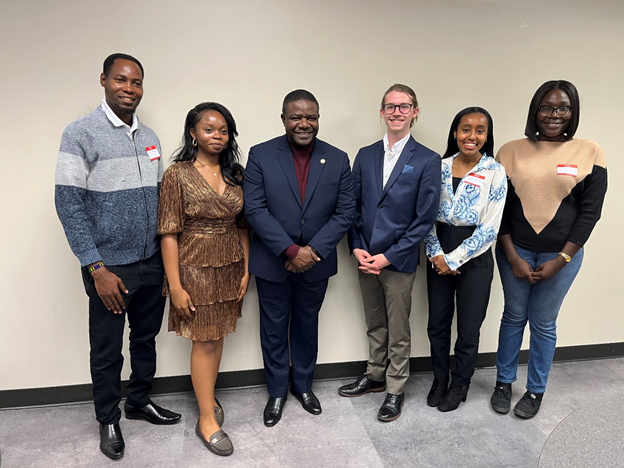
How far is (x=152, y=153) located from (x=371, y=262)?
4.09 ft

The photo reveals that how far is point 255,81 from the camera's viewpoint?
2393mm

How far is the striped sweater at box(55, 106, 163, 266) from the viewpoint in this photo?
1800mm

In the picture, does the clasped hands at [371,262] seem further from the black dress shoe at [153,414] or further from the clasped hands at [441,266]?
the black dress shoe at [153,414]

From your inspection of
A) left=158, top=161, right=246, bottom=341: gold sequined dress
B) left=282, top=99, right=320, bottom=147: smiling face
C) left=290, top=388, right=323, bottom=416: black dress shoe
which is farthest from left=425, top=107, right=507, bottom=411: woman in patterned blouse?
left=158, top=161, right=246, bottom=341: gold sequined dress

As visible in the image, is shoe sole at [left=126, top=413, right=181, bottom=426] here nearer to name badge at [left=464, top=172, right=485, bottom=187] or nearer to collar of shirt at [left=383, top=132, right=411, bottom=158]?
collar of shirt at [left=383, top=132, right=411, bottom=158]

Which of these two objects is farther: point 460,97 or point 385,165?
point 460,97

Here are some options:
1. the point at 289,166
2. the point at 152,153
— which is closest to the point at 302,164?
the point at 289,166

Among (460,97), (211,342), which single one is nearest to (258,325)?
(211,342)

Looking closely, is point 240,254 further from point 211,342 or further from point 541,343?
point 541,343

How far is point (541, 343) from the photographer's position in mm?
2367

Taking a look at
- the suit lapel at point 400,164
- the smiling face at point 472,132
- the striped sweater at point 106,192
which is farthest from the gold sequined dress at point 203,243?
the smiling face at point 472,132

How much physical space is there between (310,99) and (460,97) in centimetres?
116

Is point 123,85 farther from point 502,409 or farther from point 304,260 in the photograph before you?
point 502,409

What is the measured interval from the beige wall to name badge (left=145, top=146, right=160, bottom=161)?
36 cm
